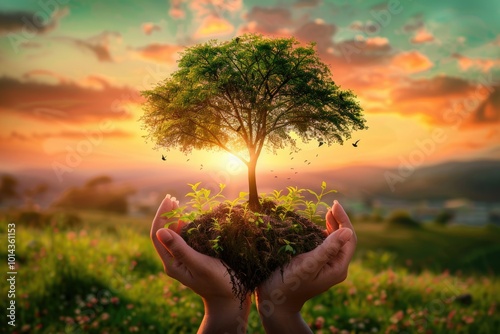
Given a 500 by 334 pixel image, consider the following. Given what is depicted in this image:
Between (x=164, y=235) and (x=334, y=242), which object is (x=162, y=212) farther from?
(x=334, y=242)

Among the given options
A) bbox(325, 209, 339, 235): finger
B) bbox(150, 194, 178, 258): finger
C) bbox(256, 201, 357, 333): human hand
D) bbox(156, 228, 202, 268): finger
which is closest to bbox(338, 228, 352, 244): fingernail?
bbox(256, 201, 357, 333): human hand

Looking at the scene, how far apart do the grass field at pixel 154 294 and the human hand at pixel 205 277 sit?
99.5 inches

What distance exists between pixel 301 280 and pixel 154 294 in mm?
3845

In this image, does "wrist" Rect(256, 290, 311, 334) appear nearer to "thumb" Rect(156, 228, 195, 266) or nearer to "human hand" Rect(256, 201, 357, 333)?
"human hand" Rect(256, 201, 357, 333)

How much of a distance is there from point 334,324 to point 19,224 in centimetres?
723

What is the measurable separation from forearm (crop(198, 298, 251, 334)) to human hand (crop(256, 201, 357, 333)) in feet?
0.59

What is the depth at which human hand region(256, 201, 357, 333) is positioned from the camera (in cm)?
324

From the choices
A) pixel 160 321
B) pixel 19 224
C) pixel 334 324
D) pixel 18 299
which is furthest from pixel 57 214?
pixel 334 324

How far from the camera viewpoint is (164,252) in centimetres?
365

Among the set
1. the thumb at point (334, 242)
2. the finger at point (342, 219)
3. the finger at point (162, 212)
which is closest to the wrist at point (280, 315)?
the thumb at point (334, 242)

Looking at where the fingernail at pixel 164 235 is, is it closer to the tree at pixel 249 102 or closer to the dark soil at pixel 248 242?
the dark soil at pixel 248 242

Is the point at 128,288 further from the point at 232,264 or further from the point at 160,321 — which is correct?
the point at 232,264

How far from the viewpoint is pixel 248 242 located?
319 cm

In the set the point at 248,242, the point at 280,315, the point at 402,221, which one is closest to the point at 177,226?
the point at 248,242
